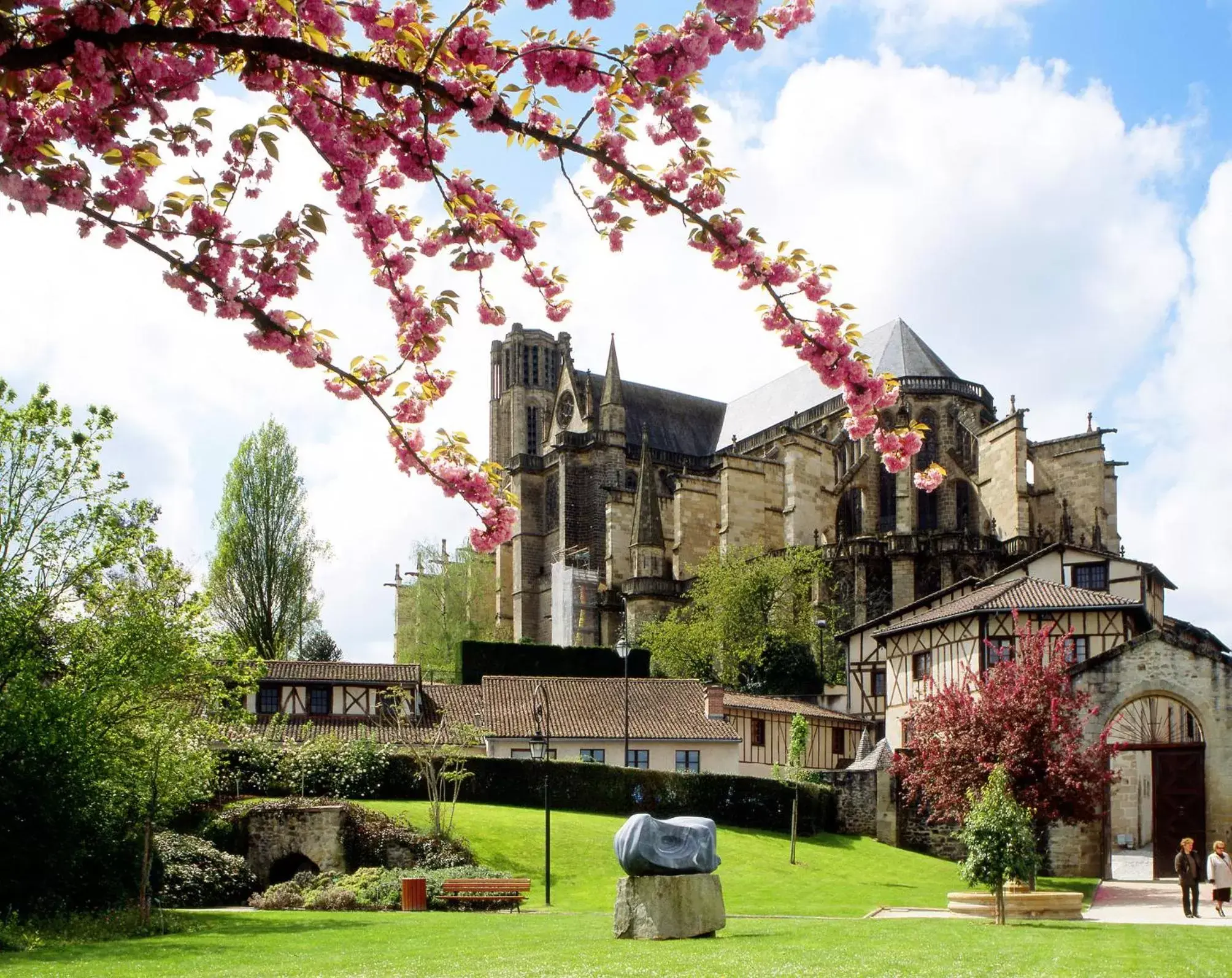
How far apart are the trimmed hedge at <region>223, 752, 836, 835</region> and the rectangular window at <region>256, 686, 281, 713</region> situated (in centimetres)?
690

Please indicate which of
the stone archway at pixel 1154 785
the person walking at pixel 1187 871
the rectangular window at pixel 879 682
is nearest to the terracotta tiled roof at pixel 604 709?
the rectangular window at pixel 879 682

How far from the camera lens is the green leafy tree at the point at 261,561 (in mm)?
53219

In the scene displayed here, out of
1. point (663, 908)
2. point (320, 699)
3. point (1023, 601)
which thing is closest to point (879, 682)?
point (1023, 601)

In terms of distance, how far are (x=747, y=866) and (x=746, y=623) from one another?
22.3 m

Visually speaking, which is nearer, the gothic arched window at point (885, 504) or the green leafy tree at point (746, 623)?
the green leafy tree at point (746, 623)

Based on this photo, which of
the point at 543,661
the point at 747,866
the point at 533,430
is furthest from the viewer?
the point at 533,430

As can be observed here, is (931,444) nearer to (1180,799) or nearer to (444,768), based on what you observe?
(1180,799)

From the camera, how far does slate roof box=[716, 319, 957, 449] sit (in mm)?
63594

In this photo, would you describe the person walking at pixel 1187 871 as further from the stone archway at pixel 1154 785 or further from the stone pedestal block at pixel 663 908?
the stone pedestal block at pixel 663 908

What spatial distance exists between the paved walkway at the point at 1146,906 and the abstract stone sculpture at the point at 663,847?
700 cm

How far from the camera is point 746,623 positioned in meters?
53.5

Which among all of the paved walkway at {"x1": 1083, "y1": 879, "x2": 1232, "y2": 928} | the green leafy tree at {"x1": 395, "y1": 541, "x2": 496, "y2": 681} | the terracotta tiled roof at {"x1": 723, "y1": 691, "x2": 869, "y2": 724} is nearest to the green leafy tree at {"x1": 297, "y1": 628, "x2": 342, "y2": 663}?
the green leafy tree at {"x1": 395, "y1": 541, "x2": 496, "y2": 681}

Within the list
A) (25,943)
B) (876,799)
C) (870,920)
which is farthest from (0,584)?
(876,799)

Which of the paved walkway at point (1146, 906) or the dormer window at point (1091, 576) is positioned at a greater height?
the dormer window at point (1091, 576)
